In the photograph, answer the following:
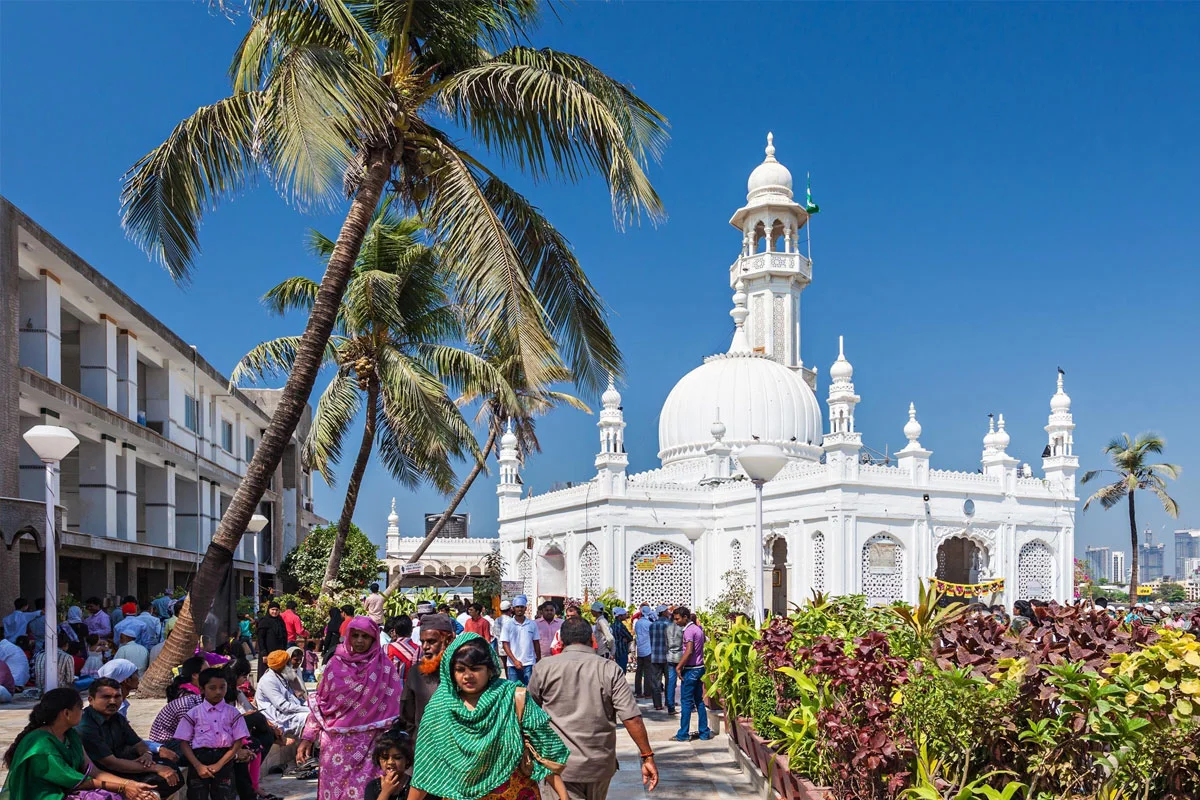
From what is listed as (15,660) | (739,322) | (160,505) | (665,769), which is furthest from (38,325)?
(739,322)

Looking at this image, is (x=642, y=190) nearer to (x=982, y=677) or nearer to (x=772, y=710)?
(x=772, y=710)

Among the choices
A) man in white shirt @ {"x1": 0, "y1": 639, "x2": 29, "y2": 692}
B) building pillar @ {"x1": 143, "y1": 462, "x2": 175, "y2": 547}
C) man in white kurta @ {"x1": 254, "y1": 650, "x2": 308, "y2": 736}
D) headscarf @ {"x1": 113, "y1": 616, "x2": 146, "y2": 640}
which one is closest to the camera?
man in white kurta @ {"x1": 254, "y1": 650, "x2": 308, "y2": 736}

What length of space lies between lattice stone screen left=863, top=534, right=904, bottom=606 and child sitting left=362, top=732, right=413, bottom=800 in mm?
24214

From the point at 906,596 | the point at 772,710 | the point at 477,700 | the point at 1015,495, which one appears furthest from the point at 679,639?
the point at 1015,495

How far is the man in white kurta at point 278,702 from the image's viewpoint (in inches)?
373

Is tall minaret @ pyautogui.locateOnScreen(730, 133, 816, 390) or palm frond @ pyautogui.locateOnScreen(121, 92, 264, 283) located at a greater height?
tall minaret @ pyautogui.locateOnScreen(730, 133, 816, 390)

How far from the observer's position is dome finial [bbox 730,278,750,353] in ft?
136

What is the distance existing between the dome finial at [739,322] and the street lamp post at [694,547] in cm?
1060

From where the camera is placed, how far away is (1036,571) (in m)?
31.3

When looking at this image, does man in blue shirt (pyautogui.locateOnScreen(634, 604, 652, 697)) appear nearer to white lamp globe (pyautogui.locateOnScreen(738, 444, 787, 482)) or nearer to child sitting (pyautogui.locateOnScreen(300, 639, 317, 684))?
white lamp globe (pyautogui.locateOnScreen(738, 444, 787, 482))

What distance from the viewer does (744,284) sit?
151 feet

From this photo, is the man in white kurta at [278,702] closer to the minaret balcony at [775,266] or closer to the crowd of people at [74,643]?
the crowd of people at [74,643]

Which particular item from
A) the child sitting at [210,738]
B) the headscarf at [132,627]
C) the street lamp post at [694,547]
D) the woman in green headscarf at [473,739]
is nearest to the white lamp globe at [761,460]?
the child sitting at [210,738]

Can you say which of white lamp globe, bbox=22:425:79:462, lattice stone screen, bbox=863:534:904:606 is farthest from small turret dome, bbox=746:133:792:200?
white lamp globe, bbox=22:425:79:462
